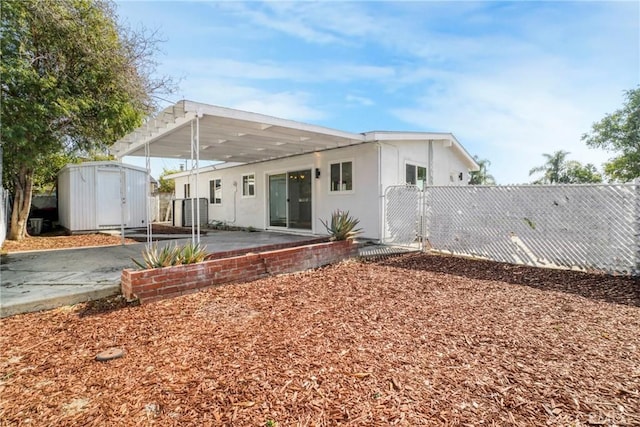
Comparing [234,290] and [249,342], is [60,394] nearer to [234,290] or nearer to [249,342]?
[249,342]

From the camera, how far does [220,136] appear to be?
24.3 feet

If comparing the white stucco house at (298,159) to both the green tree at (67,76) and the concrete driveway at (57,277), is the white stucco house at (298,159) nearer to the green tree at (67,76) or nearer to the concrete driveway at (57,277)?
the green tree at (67,76)

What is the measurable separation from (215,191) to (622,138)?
26.0m

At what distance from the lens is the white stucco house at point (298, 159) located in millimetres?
6277

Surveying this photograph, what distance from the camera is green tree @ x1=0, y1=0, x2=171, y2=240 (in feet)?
20.5

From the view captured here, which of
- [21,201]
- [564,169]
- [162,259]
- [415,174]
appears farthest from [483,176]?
[21,201]

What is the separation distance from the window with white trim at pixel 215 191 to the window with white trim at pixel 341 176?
7061mm

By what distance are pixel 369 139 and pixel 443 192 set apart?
7.30ft

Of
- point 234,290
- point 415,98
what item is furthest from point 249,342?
point 415,98

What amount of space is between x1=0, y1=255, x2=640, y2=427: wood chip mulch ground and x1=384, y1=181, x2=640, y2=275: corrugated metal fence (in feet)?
3.99

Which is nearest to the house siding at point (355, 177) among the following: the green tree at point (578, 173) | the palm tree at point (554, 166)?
the palm tree at point (554, 166)

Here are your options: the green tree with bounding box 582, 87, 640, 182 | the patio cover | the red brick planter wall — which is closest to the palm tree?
the green tree with bounding box 582, 87, 640, 182

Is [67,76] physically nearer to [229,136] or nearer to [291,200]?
[229,136]

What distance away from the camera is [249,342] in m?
2.85
